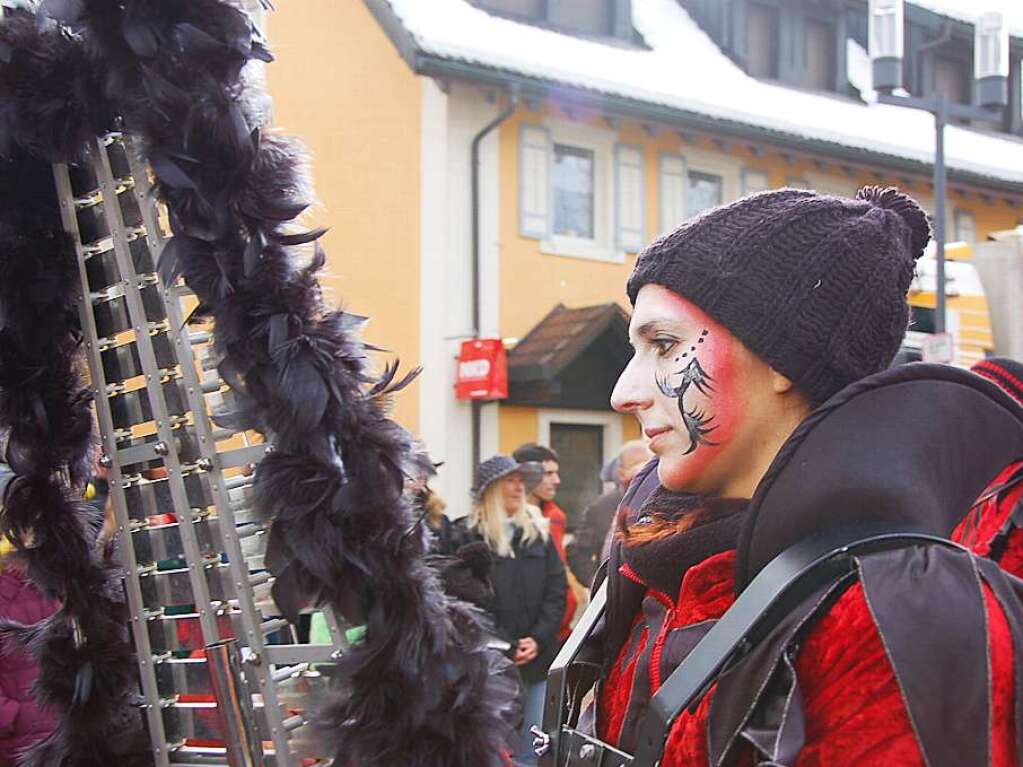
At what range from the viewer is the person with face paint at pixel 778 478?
120 cm

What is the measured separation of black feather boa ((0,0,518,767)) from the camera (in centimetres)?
183

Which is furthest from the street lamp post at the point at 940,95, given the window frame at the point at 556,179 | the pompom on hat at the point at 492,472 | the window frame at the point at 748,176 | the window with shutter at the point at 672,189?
the window frame at the point at 748,176

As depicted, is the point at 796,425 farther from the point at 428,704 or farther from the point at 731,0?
the point at 731,0

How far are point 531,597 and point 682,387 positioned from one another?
426cm

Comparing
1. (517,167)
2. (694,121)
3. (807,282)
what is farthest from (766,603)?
(694,121)

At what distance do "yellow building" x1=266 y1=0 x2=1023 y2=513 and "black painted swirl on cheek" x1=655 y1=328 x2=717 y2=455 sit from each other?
904cm

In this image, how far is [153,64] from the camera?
1903 millimetres

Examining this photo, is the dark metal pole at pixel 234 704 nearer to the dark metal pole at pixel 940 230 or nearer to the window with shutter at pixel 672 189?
the dark metal pole at pixel 940 230

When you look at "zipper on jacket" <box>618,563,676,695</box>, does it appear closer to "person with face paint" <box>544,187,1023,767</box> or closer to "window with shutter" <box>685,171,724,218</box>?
"person with face paint" <box>544,187,1023,767</box>

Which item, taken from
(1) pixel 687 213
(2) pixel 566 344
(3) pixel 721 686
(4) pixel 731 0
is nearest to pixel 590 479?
(2) pixel 566 344

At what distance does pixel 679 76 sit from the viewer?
47.7ft

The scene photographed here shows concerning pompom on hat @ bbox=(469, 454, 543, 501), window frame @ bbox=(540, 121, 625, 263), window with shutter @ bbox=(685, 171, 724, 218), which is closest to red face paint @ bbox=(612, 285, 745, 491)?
pompom on hat @ bbox=(469, 454, 543, 501)

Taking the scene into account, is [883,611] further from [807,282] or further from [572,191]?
[572,191]

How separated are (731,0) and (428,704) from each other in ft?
51.9
